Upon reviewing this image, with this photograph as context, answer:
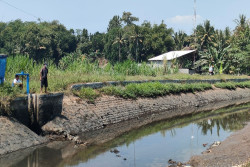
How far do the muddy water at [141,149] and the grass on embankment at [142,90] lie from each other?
285 centimetres

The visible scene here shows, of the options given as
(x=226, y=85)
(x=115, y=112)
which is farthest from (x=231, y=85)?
(x=115, y=112)

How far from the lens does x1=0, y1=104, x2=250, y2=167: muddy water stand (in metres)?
11.1

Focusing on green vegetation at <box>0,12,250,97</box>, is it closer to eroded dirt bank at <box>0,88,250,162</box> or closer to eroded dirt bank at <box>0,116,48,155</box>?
eroded dirt bank at <box>0,88,250,162</box>

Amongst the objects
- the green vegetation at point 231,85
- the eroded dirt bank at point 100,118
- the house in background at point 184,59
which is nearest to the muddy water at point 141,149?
the eroded dirt bank at point 100,118

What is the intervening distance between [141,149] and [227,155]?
3528mm

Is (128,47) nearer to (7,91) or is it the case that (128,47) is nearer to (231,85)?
(231,85)

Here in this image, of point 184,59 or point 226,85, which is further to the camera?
point 184,59

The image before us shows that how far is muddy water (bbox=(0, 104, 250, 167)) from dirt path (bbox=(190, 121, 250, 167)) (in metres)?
0.69

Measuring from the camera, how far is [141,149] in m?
13.1

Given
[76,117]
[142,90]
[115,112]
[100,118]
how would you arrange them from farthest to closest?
[142,90] → [115,112] → [100,118] → [76,117]

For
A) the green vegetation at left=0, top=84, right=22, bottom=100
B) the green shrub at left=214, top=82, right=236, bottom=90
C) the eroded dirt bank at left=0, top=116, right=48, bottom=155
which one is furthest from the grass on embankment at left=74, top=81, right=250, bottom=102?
the eroded dirt bank at left=0, top=116, right=48, bottom=155

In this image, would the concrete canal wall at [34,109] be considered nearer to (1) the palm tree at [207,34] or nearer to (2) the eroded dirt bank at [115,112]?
(2) the eroded dirt bank at [115,112]

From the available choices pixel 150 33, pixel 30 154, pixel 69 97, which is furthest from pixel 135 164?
pixel 150 33

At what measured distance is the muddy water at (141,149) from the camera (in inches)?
437
